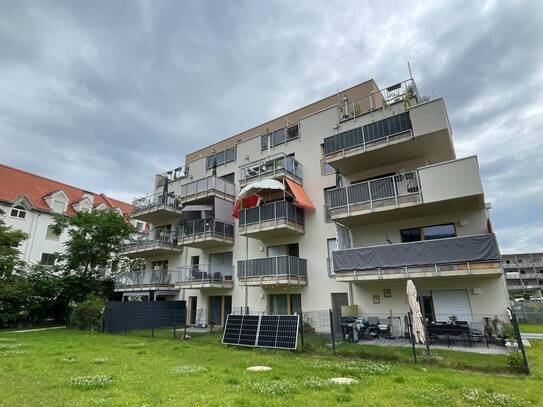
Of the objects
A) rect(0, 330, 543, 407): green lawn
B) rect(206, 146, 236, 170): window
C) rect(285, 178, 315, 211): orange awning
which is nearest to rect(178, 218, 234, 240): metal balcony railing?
rect(206, 146, 236, 170): window

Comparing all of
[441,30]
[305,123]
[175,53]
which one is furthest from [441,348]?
[175,53]

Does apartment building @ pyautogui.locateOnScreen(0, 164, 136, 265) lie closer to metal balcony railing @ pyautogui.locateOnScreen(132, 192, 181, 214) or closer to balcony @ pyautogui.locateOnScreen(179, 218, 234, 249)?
metal balcony railing @ pyautogui.locateOnScreen(132, 192, 181, 214)

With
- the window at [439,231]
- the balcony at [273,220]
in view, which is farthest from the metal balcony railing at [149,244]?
the window at [439,231]

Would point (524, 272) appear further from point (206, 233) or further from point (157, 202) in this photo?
point (157, 202)

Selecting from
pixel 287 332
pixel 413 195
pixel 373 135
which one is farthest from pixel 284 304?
pixel 373 135

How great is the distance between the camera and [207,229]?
2242 centimetres

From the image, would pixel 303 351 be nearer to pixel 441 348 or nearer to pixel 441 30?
pixel 441 348

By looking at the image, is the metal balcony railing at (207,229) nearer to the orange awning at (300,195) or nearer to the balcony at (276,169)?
the balcony at (276,169)

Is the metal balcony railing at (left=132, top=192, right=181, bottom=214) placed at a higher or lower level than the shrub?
higher

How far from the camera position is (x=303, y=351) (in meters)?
12.0

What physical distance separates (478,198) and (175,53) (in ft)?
54.8

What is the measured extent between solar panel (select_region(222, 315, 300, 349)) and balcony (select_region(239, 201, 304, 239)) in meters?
6.71

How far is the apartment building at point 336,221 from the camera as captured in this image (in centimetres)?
1406

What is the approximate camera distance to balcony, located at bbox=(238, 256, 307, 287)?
18.1 meters
